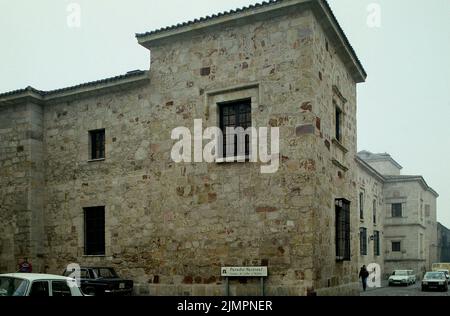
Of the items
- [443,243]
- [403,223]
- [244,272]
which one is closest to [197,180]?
[244,272]

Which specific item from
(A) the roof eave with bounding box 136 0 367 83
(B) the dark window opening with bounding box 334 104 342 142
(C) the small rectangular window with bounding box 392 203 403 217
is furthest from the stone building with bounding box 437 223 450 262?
(A) the roof eave with bounding box 136 0 367 83

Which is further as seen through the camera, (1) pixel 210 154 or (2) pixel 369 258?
(2) pixel 369 258

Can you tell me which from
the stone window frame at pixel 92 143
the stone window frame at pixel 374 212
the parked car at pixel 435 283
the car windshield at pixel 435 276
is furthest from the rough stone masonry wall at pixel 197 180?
the stone window frame at pixel 374 212

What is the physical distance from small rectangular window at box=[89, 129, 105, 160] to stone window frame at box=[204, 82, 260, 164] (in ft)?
15.0

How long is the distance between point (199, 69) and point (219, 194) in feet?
13.2

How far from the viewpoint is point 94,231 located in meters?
17.2

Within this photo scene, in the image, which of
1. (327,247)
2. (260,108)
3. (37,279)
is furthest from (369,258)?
(37,279)

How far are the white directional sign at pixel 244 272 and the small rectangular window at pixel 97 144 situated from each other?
254 inches

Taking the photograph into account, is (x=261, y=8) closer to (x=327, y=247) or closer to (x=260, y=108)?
(x=260, y=108)

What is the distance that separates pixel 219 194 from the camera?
48.0 ft

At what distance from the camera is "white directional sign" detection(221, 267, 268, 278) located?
13492 millimetres

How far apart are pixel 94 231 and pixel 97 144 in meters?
3.11

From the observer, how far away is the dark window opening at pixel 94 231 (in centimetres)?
1702

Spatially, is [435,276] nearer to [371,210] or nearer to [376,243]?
[371,210]
